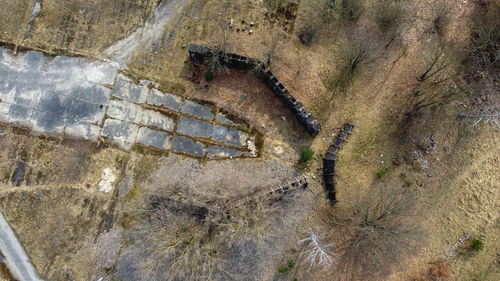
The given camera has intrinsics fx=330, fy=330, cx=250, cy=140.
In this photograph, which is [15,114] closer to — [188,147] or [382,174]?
[188,147]

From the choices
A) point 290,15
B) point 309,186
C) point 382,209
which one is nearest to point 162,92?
point 290,15

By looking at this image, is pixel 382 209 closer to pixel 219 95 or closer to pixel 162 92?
pixel 219 95

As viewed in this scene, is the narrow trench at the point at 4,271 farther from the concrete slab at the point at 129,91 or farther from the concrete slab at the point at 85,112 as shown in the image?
the concrete slab at the point at 129,91

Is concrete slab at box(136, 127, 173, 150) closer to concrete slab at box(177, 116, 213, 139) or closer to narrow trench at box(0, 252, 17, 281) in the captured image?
concrete slab at box(177, 116, 213, 139)

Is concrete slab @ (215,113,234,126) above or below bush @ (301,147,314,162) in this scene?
below

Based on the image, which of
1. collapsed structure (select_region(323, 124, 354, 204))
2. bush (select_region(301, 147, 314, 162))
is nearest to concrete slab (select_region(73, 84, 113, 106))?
bush (select_region(301, 147, 314, 162))
